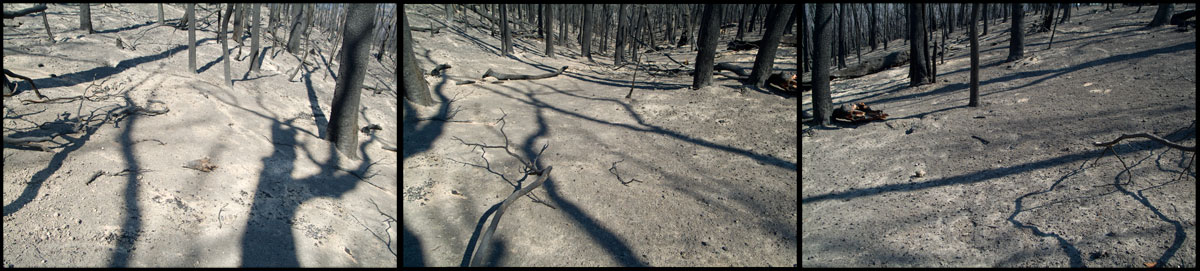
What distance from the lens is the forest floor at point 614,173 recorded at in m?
1.39

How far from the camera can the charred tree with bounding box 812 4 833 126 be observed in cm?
206

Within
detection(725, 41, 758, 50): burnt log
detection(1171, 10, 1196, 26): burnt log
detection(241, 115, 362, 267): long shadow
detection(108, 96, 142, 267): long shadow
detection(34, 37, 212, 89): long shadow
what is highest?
detection(1171, 10, 1196, 26): burnt log

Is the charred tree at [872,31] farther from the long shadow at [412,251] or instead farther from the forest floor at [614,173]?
the long shadow at [412,251]

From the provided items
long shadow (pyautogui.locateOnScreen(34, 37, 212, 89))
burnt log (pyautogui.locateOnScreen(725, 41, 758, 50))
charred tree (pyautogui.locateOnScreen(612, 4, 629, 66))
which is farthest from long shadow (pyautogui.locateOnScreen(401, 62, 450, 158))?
long shadow (pyautogui.locateOnScreen(34, 37, 212, 89))

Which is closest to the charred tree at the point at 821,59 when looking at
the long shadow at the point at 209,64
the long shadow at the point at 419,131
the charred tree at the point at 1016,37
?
the long shadow at the point at 419,131

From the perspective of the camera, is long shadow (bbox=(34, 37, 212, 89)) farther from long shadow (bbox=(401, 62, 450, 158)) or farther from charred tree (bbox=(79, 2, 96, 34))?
long shadow (bbox=(401, 62, 450, 158))

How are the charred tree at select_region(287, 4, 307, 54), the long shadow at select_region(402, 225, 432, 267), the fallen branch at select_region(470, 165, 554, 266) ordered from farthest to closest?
1. the charred tree at select_region(287, 4, 307, 54)
2. the long shadow at select_region(402, 225, 432, 267)
3. the fallen branch at select_region(470, 165, 554, 266)

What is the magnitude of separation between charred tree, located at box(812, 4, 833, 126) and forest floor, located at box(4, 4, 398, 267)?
1.83 meters

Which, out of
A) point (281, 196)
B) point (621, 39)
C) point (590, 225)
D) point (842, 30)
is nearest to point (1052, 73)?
point (842, 30)

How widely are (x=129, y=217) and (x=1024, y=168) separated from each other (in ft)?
12.2

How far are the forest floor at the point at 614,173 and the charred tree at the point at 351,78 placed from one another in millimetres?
1073

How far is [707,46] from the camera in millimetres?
2037

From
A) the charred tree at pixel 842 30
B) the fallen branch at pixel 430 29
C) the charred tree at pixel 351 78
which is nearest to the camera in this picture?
the fallen branch at pixel 430 29

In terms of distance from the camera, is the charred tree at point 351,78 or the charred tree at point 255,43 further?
the charred tree at point 255,43
